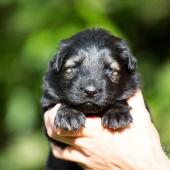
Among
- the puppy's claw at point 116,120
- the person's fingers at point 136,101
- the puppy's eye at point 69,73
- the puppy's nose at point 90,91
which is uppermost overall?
the puppy's eye at point 69,73

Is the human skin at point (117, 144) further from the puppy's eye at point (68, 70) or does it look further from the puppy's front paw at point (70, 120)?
the puppy's eye at point (68, 70)

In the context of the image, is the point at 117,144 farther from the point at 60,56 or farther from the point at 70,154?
the point at 60,56

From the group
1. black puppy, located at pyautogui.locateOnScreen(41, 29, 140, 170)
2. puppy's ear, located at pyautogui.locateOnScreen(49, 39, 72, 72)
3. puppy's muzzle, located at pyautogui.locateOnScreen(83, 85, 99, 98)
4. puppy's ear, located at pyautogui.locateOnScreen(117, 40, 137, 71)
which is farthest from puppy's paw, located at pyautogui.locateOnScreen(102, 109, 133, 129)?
puppy's ear, located at pyautogui.locateOnScreen(49, 39, 72, 72)

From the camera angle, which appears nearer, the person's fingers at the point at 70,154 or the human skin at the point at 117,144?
the human skin at the point at 117,144

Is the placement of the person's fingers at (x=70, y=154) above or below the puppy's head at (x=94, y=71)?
below

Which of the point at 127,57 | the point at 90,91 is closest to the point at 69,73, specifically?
the point at 90,91

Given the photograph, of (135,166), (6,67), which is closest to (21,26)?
(6,67)

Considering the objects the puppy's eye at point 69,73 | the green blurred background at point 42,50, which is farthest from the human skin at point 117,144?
the green blurred background at point 42,50
